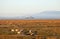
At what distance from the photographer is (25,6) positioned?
125cm

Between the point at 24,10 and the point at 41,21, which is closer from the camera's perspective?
the point at 41,21

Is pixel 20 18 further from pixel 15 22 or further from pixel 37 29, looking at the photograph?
pixel 37 29

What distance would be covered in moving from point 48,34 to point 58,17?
18 cm

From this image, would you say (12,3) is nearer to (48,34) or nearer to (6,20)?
(6,20)

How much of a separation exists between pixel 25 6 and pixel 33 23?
22 centimetres

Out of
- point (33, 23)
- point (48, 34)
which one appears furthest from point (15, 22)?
point (48, 34)

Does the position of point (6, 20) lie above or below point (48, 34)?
above

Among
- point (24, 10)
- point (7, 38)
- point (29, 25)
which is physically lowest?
point (7, 38)

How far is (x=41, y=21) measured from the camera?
1111 mm

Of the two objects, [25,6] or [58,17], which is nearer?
[58,17]

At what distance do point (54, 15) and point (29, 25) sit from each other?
25 centimetres

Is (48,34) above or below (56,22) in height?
below

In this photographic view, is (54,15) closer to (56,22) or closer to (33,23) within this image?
(56,22)

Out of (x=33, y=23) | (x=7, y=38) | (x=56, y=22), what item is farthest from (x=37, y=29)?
(x=7, y=38)
